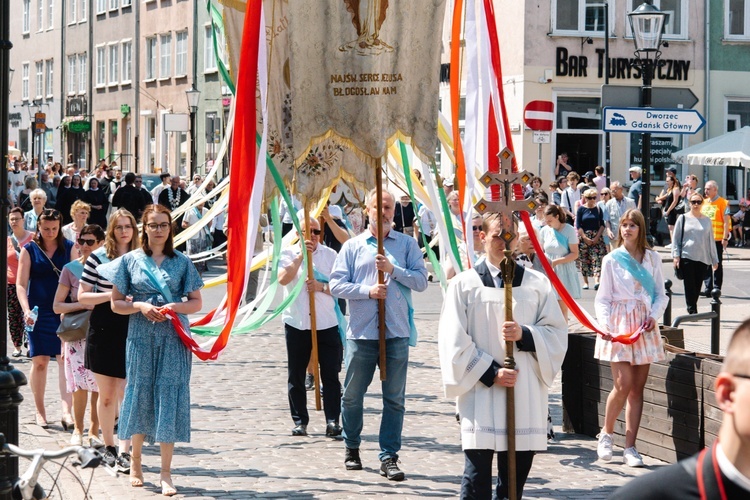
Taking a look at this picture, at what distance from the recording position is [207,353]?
8.65 m

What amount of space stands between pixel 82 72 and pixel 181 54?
12261mm

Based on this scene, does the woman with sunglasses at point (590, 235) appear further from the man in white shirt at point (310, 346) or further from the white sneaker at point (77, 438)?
the white sneaker at point (77, 438)

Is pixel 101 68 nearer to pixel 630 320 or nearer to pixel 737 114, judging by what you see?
pixel 737 114

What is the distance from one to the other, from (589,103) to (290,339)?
2643 centimetres

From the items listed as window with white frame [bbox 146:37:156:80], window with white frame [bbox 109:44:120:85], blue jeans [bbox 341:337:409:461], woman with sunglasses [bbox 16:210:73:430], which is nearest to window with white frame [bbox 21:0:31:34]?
window with white frame [bbox 109:44:120:85]

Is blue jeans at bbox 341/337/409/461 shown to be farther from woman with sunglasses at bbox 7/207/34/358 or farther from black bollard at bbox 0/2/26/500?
woman with sunglasses at bbox 7/207/34/358

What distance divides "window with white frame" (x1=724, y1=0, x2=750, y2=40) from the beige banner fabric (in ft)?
94.7

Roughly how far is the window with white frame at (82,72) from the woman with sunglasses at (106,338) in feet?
173

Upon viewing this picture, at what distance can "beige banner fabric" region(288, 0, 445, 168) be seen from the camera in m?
9.95

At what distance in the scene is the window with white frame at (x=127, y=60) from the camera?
55847 mm

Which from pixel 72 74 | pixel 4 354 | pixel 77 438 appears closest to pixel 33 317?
pixel 77 438

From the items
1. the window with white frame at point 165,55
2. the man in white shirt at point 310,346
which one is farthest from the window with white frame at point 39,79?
the man in white shirt at point 310,346

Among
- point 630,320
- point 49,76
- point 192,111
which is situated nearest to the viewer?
point 630,320

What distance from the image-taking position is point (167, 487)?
8.39m
